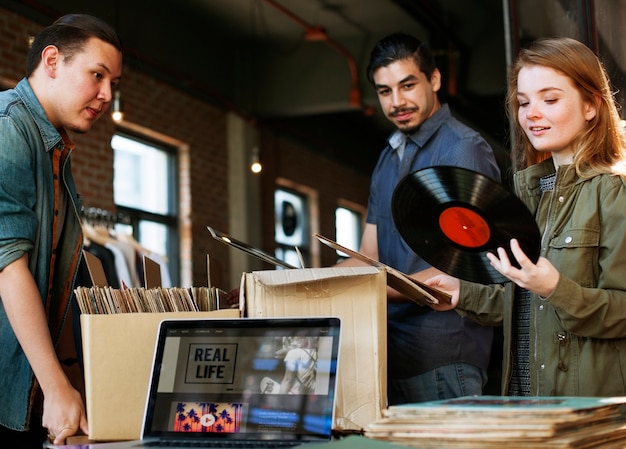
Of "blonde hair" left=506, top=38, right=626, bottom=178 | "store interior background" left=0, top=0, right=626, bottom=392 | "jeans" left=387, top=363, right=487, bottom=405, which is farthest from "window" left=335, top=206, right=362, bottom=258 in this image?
"blonde hair" left=506, top=38, right=626, bottom=178

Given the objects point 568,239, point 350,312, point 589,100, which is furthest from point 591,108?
point 350,312

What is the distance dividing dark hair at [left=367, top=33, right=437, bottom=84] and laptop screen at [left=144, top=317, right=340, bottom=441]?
1335 mm

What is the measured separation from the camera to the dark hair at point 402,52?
2.72m

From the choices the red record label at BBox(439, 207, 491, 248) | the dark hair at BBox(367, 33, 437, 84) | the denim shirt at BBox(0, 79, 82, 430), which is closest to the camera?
the red record label at BBox(439, 207, 491, 248)

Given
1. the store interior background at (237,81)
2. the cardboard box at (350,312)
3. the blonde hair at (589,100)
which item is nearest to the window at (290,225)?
the store interior background at (237,81)

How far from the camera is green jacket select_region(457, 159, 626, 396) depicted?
174cm

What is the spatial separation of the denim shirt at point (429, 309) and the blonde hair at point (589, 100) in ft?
1.59

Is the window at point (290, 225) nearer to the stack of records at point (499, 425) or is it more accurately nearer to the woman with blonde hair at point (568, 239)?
the woman with blonde hair at point (568, 239)

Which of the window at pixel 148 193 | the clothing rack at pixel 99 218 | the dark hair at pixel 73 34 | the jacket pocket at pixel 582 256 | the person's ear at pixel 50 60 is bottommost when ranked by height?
the jacket pocket at pixel 582 256

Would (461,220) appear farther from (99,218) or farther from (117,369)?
(99,218)

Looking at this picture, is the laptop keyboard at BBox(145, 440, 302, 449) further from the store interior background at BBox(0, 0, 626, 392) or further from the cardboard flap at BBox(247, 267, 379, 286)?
the store interior background at BBox(0, 0, 626, 392)

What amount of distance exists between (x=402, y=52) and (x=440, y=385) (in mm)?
1020

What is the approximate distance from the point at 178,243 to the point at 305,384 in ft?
21.4

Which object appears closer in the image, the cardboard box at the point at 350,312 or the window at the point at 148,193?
the cardboard box at the point at 350,312
